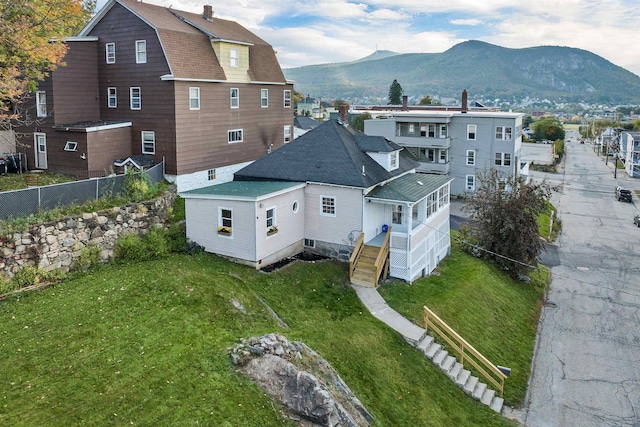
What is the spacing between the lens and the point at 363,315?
1930 centimetres

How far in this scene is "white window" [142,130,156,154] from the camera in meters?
27.8

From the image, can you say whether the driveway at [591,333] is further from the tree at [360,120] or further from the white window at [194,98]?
the tree at [360,120]

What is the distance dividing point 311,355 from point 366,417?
207 cm

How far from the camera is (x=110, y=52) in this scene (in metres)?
28.7

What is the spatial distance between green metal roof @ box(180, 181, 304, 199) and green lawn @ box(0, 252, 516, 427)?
2675 millimetres

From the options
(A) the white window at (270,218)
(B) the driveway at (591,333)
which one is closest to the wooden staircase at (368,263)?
(A) the white window at (270,218)

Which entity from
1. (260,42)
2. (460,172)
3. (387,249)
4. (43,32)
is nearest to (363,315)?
(387,249)

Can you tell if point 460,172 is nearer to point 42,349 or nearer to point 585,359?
point 585,359

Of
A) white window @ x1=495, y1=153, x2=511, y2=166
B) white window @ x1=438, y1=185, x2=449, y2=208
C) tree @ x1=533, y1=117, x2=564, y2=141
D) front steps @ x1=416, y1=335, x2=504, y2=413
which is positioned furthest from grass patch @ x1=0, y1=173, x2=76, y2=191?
tree @ x1=533, y1=117, x2=564, y2=141

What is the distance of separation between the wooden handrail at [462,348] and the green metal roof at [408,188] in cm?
572

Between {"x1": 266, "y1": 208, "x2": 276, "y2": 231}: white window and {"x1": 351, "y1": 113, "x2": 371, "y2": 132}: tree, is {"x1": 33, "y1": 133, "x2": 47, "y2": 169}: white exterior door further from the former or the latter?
{"x1": 351, "y1": 113, "x2": 371, "y2": 132}: tree

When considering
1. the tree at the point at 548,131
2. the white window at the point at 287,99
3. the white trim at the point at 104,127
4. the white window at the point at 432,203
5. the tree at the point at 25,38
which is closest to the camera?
the tree at the point at 25,38

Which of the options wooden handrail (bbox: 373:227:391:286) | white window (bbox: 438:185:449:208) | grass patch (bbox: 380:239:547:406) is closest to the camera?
grass patch (bbox: 380:239:547:406)

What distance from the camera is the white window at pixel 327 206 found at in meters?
23.8
